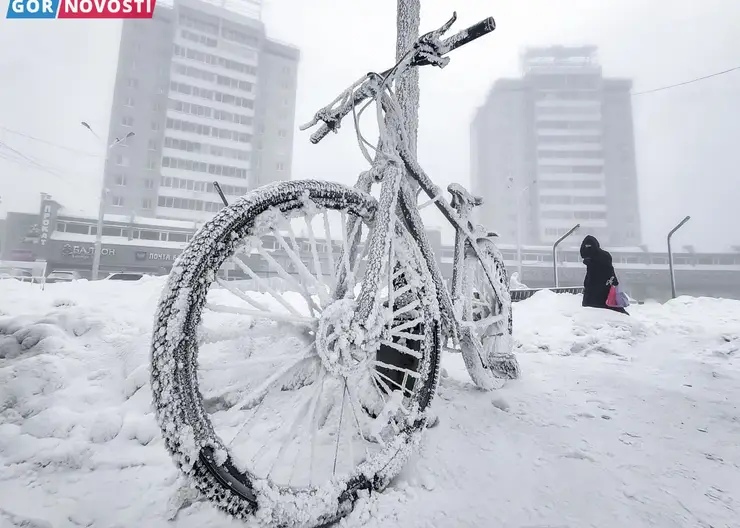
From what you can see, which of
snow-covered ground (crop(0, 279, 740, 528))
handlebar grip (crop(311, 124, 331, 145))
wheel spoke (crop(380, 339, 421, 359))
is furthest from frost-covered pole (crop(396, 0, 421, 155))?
snow-covered ground (crop(0, 279, 740, 528))

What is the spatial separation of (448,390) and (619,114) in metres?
89.3

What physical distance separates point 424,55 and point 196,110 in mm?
50541

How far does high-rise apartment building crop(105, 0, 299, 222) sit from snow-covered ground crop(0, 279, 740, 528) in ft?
127

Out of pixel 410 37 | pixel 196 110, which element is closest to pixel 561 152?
pixel 196 110

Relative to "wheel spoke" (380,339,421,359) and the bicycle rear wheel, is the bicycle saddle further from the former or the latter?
"wheel spoke" (380,339,421,359)

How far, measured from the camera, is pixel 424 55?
1.54m

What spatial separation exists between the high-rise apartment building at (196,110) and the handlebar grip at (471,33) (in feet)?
130

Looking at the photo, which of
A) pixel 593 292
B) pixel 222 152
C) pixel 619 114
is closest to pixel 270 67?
pixel 222 152

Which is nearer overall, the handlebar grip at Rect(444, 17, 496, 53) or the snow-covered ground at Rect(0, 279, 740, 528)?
the snow-covered ground at Rect(0, 279, 740, 528)

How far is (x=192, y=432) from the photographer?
97 centimetres

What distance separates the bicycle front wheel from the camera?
993 millimetres

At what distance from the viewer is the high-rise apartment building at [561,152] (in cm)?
6056

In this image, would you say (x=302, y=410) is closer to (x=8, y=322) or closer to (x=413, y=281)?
(x=413, y=281)

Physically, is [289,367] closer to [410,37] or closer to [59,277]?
[410,37]
